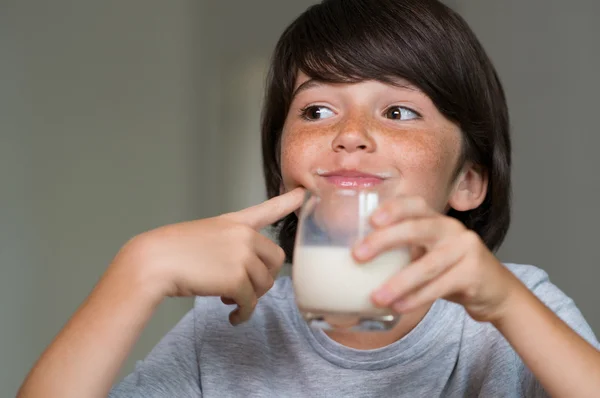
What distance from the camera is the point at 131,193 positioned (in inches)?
94.7

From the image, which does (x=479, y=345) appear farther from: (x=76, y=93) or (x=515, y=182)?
(x=76, y=93)

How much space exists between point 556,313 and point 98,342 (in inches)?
26.2

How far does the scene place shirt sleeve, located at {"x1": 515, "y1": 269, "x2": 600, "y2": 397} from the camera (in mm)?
1050

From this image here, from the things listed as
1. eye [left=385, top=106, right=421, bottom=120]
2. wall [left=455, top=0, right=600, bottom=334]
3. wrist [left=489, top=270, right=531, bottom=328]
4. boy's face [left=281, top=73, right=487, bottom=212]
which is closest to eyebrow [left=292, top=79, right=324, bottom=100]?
boy's face [left=281, top=73, right=487, bottom=212]

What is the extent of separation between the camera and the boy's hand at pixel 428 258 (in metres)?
0.75

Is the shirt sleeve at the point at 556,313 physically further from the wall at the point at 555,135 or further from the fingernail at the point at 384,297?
the wall at the point at 555,135

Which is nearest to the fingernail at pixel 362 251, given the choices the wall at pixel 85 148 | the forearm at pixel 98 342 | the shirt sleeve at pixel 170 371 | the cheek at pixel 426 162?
the forearm at pixel 98 342

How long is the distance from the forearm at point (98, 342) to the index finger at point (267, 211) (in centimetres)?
14

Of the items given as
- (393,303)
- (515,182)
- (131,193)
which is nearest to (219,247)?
(393,303)

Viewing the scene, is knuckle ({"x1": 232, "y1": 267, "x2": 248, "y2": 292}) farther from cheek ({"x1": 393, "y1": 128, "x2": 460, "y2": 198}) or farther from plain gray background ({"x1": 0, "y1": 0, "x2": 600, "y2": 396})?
plain gray background ({"x1": 0, "y1": 0, "x2": 600, "y2": 396})

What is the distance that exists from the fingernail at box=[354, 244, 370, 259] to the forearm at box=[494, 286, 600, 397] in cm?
20

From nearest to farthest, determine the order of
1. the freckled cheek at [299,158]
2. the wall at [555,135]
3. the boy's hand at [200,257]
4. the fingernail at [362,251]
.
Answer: the fingernail at [362,251], the boy's hand at [200,257], the freckled cheek at [299,158], the wall at [555,135]

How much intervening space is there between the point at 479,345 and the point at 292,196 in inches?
17.7

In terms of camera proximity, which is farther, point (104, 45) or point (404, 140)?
point (104, 45)
